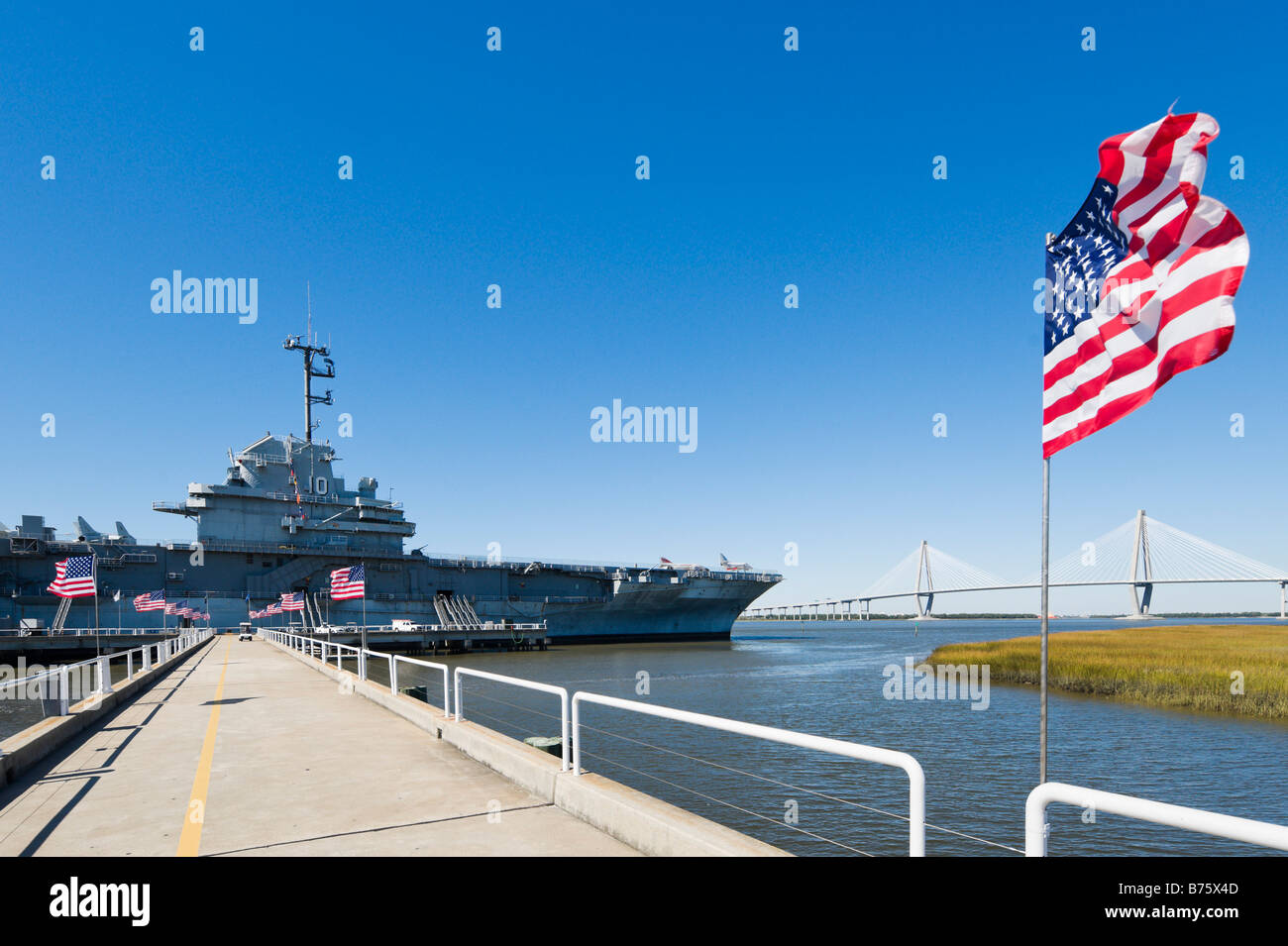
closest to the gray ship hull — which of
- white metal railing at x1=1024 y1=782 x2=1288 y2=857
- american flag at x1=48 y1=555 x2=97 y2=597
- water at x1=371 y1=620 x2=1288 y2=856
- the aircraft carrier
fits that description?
the aircraft carrier

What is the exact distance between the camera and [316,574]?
63.3 metres

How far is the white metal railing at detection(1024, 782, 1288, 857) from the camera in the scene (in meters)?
2.71

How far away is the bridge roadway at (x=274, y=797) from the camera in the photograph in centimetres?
618

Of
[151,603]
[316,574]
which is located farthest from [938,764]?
[316,574]

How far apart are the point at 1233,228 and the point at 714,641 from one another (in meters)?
80.9

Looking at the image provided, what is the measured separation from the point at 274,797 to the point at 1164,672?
104ft

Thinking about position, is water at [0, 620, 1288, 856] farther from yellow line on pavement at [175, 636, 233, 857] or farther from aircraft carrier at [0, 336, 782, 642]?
aircraft carrier at [0, 336, 782, 642]

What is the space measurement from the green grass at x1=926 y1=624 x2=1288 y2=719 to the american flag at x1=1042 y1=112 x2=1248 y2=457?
79.7 feet

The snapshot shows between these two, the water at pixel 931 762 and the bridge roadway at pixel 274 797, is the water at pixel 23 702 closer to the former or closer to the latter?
the water at pixel 931 762

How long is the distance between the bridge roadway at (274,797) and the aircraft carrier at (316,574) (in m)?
48.5
